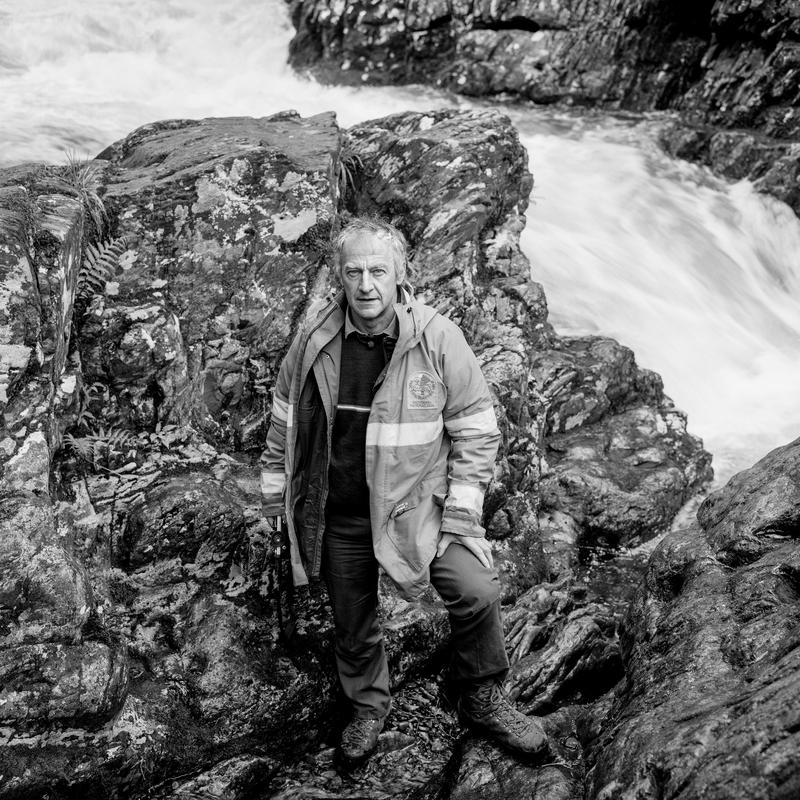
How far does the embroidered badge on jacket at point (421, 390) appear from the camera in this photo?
4.41 metres

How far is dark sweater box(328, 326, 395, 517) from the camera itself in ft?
14.9

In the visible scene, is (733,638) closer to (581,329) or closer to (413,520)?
(413,520)

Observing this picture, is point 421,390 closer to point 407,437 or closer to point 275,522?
point 407,437

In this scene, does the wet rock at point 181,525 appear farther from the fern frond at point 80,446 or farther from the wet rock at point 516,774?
the wet rock at point 516,774

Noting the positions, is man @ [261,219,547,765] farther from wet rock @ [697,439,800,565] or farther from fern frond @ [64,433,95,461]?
wet rock @ [697,439,800,565]

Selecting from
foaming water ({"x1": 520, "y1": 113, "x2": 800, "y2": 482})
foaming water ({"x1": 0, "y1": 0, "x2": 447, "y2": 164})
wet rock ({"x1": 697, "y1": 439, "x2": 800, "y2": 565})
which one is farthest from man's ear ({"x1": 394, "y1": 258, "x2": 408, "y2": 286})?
foaming water ({"x1": 0, "y1": 0, "x2": 447, "y2": 164})

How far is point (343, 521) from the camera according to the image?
470 cm

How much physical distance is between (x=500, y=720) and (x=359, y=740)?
838mm

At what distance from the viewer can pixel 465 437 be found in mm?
4531

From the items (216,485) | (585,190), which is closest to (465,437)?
(216,485)

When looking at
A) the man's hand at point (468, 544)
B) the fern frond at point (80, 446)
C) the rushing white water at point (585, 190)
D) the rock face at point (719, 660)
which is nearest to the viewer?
the rock face at point (719, 660)

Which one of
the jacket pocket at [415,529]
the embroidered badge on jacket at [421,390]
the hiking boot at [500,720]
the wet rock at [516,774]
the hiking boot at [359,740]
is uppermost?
the embroidered badge on jacket at [421,390]

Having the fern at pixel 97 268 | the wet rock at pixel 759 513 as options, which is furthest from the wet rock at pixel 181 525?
the wet rock at pixel 759 513

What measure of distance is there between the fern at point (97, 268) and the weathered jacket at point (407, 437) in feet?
6.34
